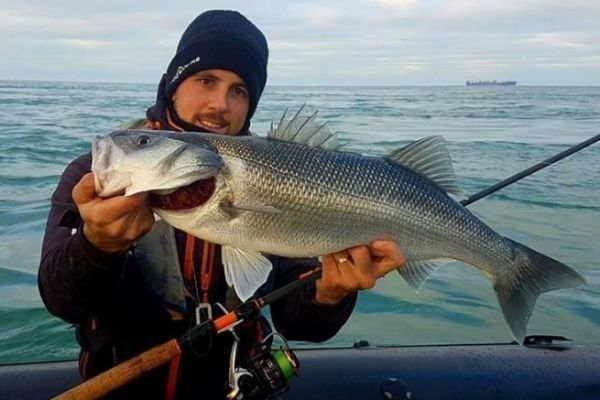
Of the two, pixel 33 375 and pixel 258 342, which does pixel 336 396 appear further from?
pixel 33 375

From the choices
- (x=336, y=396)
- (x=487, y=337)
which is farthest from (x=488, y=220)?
(x=336, y=396)

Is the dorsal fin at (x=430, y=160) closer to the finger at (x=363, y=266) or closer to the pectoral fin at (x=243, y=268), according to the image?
the finger at (x=363, y=266)

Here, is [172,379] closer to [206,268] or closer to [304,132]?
[206,268]

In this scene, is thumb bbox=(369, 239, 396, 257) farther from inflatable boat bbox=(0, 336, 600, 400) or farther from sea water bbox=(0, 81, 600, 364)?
sea water bbox=(0, 81, 600, 364)

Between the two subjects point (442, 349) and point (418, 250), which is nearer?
point (418, 250)

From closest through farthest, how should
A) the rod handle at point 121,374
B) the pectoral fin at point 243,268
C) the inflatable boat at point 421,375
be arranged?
1. the rod handle at point 121,374
2. the pectoral fin at point 243,268
3. the inflatable boat at point 421,375

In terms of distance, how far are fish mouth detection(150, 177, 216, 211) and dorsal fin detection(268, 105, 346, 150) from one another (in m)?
0.48

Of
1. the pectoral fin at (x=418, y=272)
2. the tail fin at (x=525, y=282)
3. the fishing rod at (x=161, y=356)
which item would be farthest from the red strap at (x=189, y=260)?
the tail fin at (x=525, y=282)

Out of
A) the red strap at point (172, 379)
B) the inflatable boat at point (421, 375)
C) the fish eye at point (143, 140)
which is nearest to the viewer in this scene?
the fish eye at point (143, 140)

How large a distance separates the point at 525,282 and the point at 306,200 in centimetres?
122

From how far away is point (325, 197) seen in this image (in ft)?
9.04

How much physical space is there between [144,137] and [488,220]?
8.29m

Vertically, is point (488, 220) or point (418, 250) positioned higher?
point (418, 250)

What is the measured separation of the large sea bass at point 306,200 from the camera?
2.47m
